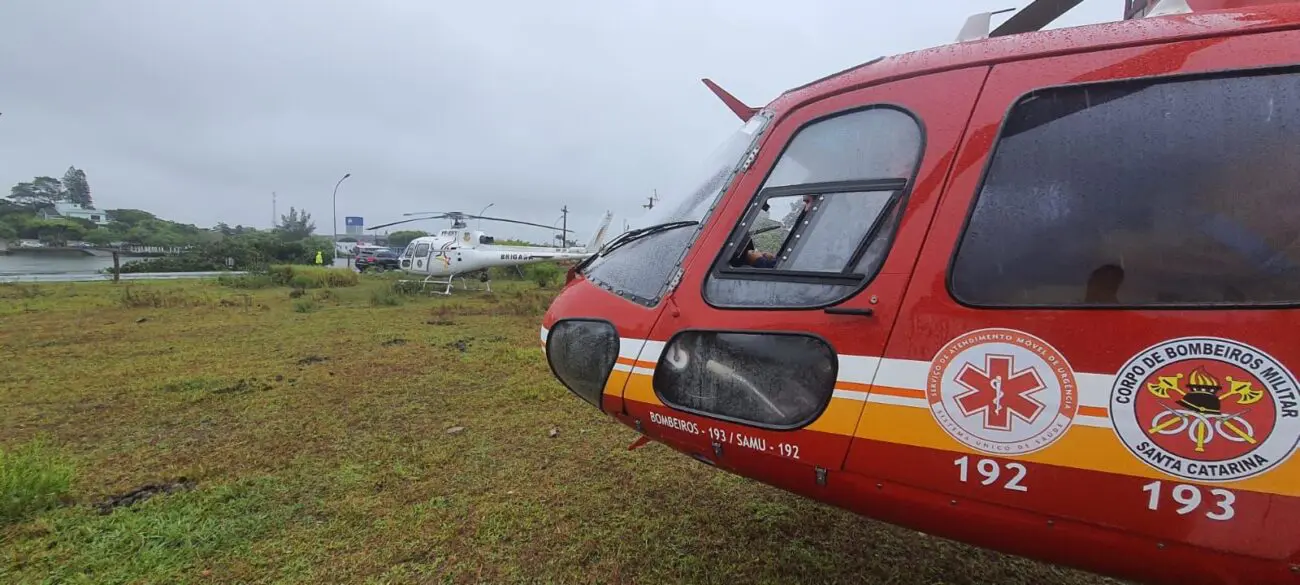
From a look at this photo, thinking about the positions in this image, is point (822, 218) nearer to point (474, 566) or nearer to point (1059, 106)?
point (1059, 106)

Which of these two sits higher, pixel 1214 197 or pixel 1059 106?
pixel 1059 106

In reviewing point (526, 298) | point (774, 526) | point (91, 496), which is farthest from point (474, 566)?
point (526, 298)

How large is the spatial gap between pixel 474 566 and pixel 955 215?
2.82 meters

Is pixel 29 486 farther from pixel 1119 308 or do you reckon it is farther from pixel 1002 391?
pixel 1119 308

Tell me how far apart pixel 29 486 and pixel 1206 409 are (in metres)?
5.64

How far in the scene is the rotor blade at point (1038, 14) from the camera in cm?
268

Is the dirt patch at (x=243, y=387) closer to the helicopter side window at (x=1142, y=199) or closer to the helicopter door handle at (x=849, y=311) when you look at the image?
the helicopter door handle at (x=849, y=311)

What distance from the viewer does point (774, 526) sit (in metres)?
3.31

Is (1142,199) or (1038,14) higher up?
(1038,14)

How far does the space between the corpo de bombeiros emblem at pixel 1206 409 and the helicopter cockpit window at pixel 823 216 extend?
2.44 ft

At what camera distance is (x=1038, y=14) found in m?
2.75

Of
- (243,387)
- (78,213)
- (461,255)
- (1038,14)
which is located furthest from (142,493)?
(78,213)

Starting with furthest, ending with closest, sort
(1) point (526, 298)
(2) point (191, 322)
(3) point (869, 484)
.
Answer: (1) point (526, 298)
(2) point (191, 322)
(3) point (869, 484)

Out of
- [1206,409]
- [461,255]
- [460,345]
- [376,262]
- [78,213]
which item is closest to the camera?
[1206,409]
